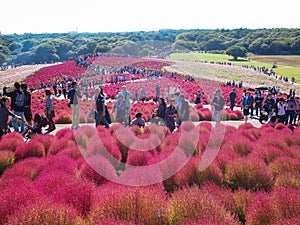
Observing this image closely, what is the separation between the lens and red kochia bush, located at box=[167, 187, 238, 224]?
14.0 ft

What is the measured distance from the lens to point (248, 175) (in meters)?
6.27

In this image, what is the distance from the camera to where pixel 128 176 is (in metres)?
6.04

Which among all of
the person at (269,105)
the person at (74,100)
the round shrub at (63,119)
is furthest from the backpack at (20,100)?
the person at (269,105)

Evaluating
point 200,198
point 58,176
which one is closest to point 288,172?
point 200,198

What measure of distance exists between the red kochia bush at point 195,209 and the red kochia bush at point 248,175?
1.73 m

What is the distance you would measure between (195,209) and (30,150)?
508 cm

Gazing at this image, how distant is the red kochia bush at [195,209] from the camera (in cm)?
425

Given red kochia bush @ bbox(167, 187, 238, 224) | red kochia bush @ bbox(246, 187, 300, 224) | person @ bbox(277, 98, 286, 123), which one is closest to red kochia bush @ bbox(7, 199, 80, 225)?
red kochia bush @ bbox(167, 187, 238, 224)

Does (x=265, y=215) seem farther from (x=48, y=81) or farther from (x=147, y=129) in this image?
(x=48, y=81)

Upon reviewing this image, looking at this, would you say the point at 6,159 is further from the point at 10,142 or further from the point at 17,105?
the point at 17,105

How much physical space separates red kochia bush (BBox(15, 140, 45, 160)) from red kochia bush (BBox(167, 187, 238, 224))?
15.0 ft

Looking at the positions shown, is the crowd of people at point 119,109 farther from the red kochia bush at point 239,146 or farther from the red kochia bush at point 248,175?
the red kochia bush at point 248,175

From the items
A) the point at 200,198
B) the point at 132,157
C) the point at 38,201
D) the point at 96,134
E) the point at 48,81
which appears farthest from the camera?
the point at 48,81

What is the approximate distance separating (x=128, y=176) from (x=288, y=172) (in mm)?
3127
